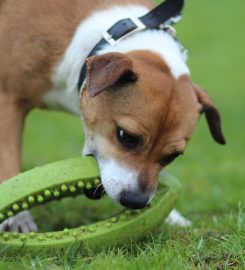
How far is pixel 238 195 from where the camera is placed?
5.84 metres

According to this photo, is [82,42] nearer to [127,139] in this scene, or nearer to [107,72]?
[107,72]

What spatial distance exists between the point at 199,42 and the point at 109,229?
13.8 m

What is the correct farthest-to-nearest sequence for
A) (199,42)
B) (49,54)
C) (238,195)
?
Answer: (199,42)
(238,195)
(49,54)

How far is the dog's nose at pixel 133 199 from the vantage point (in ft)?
13.2

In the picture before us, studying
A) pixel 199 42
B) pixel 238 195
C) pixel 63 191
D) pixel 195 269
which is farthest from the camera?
pixel 199 42

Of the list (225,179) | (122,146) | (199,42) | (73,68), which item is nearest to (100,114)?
(122,146)

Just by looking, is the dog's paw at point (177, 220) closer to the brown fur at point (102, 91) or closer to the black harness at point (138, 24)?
the brown fur at point (102, 91)

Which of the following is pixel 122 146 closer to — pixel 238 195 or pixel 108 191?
pixel 108 191

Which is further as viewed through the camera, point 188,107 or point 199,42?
point 199,42

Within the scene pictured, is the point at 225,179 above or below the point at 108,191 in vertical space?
below

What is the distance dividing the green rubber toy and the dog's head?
0.12 meters

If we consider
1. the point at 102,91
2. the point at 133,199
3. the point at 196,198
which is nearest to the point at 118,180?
the point at 133,199

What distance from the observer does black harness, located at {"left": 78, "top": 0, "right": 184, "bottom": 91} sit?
15.1ft

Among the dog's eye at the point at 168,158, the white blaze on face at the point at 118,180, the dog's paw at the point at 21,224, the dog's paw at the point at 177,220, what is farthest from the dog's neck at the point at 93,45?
the dog's paw at the point at 177,220
